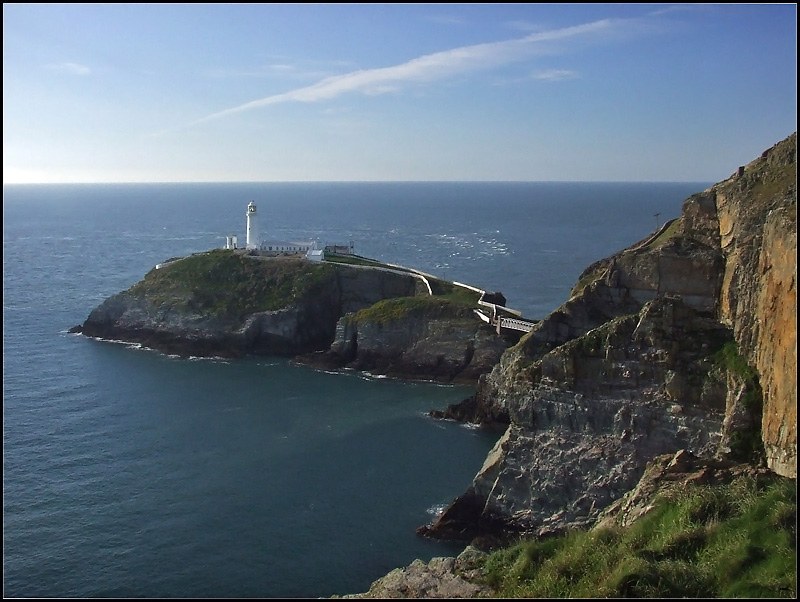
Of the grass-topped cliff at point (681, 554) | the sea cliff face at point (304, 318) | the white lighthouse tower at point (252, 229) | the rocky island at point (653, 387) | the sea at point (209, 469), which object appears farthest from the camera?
the white lighthouse tower at point (252, 229)

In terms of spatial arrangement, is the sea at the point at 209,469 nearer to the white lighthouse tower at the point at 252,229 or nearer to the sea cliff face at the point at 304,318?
the sea cliff face at the point at 304,318

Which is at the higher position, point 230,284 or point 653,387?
point 653,387

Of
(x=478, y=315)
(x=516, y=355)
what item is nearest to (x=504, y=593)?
(x=516, y=355)

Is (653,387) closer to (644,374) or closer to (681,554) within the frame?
(644,374)

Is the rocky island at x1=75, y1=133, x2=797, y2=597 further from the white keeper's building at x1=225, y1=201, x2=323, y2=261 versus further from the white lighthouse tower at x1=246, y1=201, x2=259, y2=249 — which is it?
the white lighthouse tower at x1=246, y1=201, x2=259, y2=249

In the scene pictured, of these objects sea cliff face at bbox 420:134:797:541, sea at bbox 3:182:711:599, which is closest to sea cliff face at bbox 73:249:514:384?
sea at bbox 3:182:711:599

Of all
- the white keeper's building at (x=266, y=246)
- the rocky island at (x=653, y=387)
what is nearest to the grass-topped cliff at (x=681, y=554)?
the rocky island at (x=653, y=387)

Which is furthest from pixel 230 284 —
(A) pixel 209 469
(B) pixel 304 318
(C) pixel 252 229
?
(A) pixel 209 469
